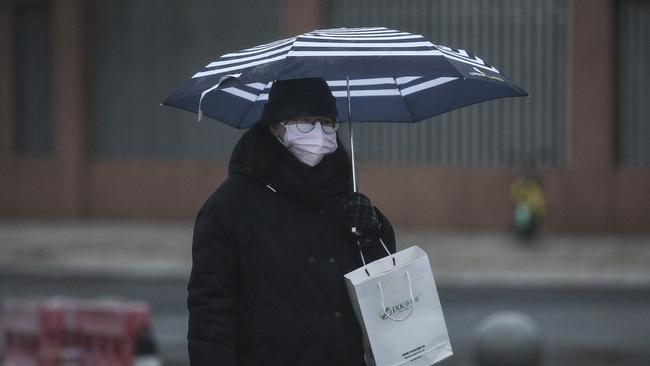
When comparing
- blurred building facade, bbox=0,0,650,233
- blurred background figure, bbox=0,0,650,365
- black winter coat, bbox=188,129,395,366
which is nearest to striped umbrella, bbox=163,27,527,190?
black winter coat, bbox=188,129,395,366

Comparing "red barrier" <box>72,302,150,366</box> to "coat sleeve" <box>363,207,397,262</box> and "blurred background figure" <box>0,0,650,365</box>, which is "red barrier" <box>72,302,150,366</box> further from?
"blurred background figure" <box>0,0,650,365</box>

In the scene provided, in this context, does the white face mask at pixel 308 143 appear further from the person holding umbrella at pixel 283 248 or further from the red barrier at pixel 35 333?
the red barrier at pixel 35 333

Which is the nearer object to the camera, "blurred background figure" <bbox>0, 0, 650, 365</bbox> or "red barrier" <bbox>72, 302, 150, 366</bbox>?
"red barrier" <bbox>72, 302, 150, 366</bbox>

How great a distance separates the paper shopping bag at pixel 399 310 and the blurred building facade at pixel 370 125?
55.4 ft

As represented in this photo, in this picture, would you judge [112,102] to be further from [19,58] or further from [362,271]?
[362,271]

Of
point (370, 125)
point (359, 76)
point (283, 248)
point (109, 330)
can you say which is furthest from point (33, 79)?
point (283, 248)

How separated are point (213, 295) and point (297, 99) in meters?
0.66

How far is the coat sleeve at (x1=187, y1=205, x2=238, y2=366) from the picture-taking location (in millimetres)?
4043

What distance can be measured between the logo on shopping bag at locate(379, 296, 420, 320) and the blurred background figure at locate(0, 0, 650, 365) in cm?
1317

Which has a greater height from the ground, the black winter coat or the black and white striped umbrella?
the black and white striped umbrella

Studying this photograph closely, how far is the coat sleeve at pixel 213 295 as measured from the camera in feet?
13.3

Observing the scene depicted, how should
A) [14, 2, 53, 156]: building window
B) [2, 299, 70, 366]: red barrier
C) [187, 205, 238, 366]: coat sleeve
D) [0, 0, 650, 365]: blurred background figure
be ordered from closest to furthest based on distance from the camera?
[187, 205, 238, 366]: coat sleeve, [2, 299, 70, 366]: red barrier, [0, 0, 650, 365]: blurred background figure, [14, 2, 53, 156]: building window

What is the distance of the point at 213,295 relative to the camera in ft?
13.4

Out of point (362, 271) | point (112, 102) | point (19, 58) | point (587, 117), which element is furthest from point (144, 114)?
point (362, 271)
